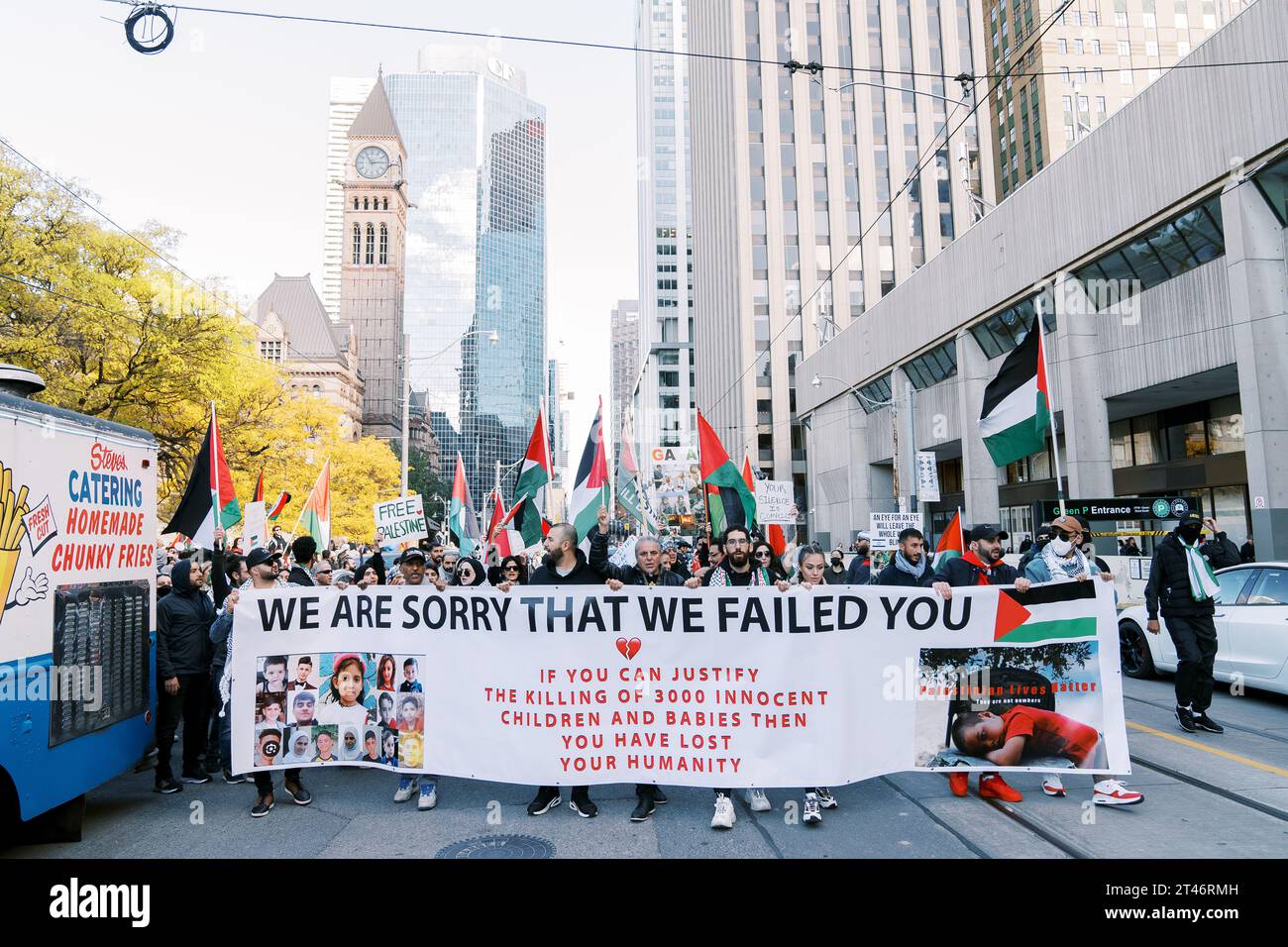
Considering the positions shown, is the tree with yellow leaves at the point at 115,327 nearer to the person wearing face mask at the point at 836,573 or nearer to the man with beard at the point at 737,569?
the person wearing face mask at the point at 836,573

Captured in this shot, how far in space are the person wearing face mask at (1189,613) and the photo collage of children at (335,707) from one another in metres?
6.69

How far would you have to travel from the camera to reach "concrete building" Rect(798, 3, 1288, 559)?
1598 cm

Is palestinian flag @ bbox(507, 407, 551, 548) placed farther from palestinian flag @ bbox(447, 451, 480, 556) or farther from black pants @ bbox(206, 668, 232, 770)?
palestinian flag @ bbox(447, 451, 480, 556)

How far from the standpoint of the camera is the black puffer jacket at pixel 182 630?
20.0ft

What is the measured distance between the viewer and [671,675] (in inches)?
207

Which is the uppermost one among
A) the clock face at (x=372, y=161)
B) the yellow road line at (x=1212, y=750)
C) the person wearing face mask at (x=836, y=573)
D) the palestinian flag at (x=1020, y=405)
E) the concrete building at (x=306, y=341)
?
the clock face at (x=372, y=161)

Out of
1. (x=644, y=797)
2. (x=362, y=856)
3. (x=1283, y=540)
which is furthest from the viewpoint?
(x=1283, y=540)

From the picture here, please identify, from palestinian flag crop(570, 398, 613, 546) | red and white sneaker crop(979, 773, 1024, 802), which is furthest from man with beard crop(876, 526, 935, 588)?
palestinian flag crop(570, 398, 613, 546)

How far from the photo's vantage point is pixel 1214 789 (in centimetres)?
550

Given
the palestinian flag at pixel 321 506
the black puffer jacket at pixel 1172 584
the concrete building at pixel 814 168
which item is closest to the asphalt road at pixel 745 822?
the black puffer jacket at pixel 1172 584

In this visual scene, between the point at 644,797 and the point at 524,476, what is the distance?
4.49 m

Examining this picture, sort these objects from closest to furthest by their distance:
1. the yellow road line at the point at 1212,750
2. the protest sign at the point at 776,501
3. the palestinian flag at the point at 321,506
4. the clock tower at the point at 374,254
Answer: the yellow road line at the point at 1212,750, the palestinian flag at the point at 321,506, the protest sign at the point at 776,501, the clock tower at the point at 374,254
